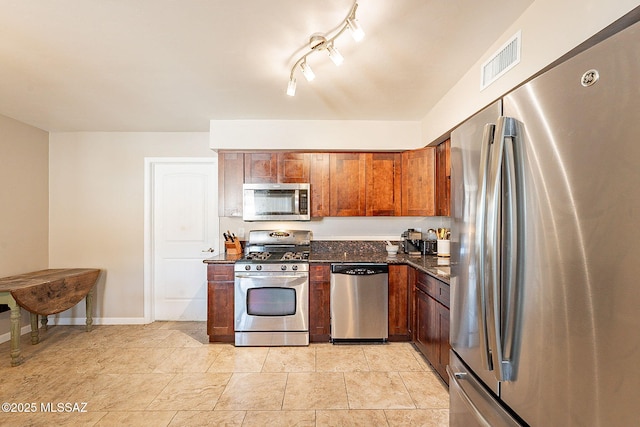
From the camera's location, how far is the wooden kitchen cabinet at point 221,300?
3.29 meters

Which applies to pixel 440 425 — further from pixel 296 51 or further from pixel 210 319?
pixel 296 51

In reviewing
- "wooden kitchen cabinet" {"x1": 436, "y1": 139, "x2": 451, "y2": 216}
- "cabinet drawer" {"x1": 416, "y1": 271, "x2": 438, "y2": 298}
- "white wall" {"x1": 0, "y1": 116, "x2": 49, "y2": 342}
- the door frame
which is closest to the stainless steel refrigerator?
"cabinet drawer" {"x1": 416, "y1": 271, "x2": 438, "y2": 298}

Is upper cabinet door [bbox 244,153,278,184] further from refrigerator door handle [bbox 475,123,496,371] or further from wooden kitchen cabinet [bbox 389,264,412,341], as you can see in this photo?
refrigerator door handle [bbox 475,123,496,371]

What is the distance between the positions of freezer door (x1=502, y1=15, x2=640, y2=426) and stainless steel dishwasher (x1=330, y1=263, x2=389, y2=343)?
2313mm

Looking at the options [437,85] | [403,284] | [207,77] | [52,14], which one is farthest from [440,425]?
[52,14]

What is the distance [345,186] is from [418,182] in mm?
835

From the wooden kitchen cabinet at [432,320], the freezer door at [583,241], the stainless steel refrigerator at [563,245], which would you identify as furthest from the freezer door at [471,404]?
the wooden kitchen cabinet at [432,320]

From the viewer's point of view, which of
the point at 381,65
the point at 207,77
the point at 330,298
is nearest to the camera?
the point at 381,65

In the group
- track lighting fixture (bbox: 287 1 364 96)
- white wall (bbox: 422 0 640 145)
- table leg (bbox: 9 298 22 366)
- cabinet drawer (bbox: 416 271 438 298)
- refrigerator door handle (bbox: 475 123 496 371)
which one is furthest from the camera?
table leg (bbox: 9 298 22 366)

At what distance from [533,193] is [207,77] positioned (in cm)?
246

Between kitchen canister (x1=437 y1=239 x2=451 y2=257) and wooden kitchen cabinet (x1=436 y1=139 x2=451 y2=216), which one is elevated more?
wooden kitchen cabinet (x1=436 y1=139 x2=451 y2=216)

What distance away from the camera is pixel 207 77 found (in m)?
2.49

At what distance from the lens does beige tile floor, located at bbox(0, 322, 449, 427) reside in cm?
212

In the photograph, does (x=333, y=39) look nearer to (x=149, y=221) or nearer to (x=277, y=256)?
(x=277, y=256)
